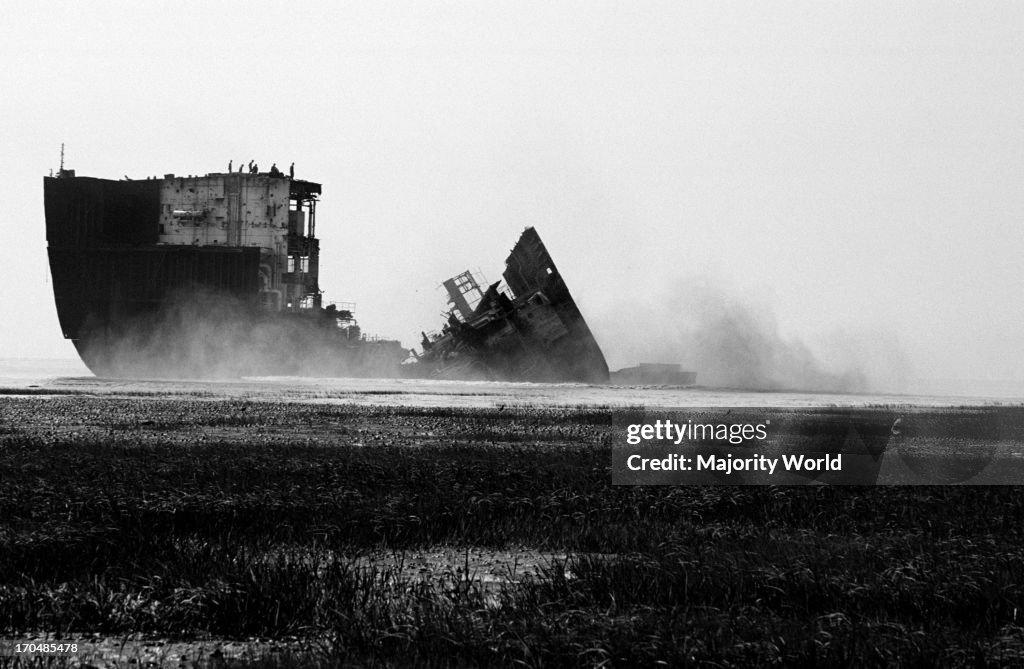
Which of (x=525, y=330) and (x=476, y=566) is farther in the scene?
(x=525, y=330)

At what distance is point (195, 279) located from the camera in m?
86.1

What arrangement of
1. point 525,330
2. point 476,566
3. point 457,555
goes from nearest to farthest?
point 476,566 < point 457,555 < point 525,330

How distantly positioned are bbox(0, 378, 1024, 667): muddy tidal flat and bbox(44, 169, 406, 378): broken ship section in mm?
62648

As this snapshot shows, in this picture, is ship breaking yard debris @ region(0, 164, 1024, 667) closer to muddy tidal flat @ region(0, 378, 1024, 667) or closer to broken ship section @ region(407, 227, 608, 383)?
muddy tidal flat @ region(0, 378, 1024, 667)

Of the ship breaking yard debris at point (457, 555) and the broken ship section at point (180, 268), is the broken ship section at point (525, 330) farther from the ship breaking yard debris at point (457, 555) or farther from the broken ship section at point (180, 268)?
the ship breaking yard debris at point (457, 555)

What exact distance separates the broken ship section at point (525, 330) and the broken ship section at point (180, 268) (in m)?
13.4

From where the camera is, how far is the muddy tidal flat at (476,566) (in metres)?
9.68

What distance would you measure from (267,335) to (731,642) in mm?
81874

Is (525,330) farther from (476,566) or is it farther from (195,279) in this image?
(476,566)

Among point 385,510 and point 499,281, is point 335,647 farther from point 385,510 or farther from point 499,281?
point 499,281

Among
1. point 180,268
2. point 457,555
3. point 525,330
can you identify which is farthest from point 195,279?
point 457,555

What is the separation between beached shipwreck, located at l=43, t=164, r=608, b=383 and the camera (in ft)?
281

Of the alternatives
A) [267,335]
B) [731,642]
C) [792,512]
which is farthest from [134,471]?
[267,335]

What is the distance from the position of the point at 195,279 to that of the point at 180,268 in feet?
4.54
